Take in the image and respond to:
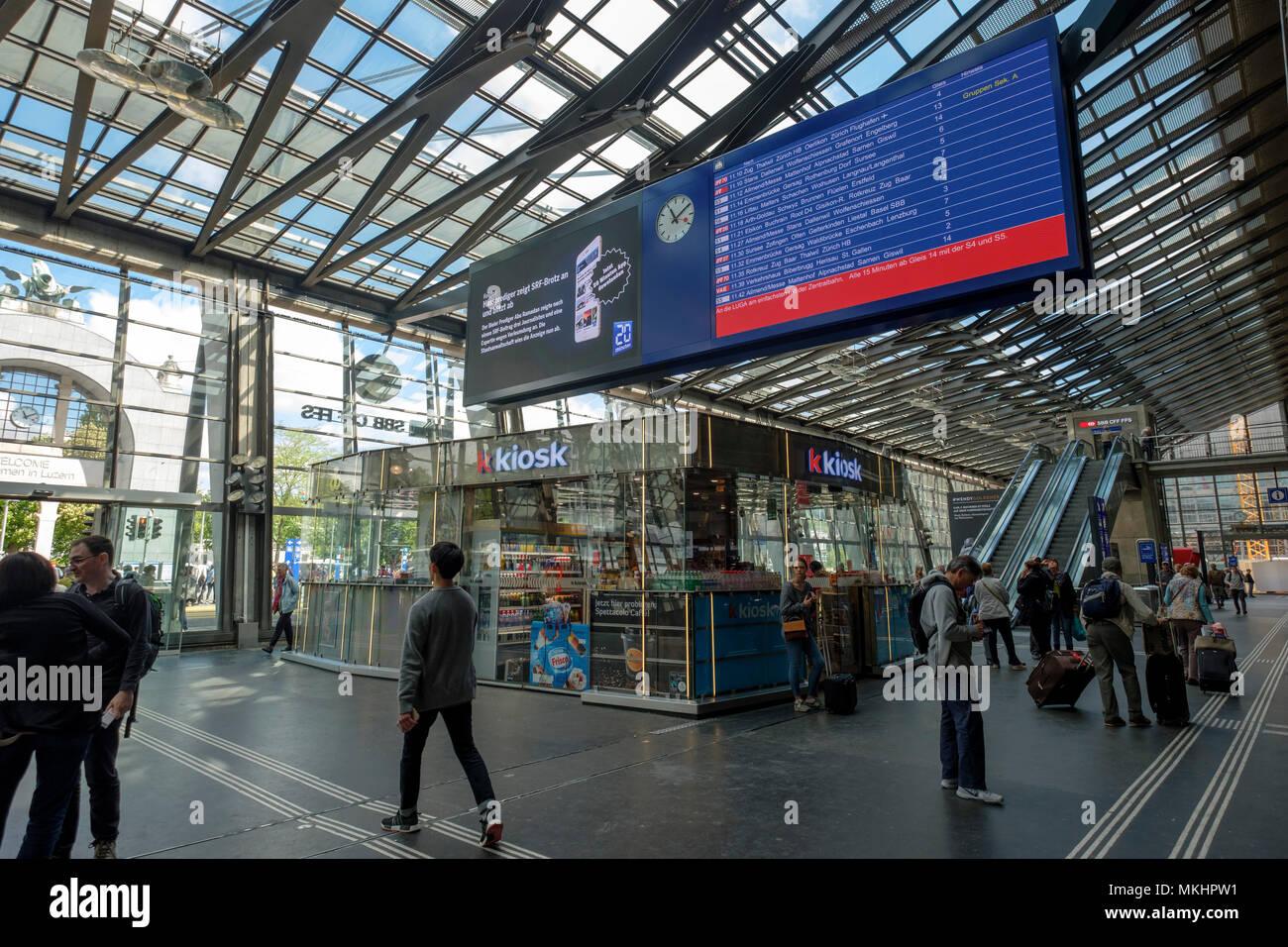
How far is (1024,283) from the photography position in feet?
14.8

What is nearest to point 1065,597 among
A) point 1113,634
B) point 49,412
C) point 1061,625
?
point 1061,625

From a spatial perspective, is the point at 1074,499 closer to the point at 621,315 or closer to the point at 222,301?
the point at 621,315

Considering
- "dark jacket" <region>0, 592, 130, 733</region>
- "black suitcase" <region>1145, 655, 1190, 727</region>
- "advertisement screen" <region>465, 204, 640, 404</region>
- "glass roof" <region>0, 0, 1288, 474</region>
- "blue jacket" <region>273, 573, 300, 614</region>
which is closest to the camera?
"dark jacket" <region>0, 592, 130, 733</region>

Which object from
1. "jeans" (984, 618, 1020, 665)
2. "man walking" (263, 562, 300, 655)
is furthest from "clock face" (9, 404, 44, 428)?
"jeans" (984, 618, 1020, 665)

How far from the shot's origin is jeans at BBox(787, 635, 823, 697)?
287 inches

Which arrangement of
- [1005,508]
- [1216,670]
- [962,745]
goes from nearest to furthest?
[962,745] → [1216,670] → [1005,508]

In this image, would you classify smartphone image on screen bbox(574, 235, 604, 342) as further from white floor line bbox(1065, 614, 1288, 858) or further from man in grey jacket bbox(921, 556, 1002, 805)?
white floor line bbox(1065, 614, 1288, 858)

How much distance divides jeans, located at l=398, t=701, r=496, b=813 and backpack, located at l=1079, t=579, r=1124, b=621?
218 inches

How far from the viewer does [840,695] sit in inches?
273

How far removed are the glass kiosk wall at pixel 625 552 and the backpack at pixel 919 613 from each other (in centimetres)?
269

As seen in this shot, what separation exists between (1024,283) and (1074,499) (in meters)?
18.8

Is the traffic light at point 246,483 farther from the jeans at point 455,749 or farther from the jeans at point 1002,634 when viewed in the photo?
the jeans at point 1002,634

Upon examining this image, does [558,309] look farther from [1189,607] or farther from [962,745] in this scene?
[1189,607]

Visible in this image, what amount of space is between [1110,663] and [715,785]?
423 centimetres
